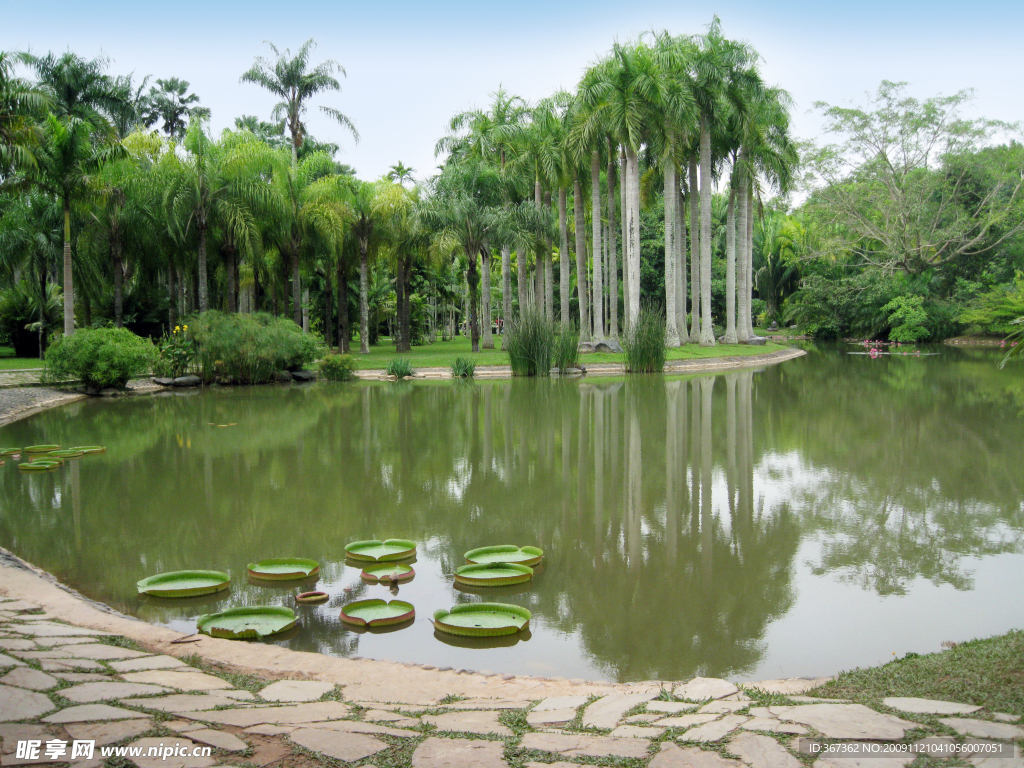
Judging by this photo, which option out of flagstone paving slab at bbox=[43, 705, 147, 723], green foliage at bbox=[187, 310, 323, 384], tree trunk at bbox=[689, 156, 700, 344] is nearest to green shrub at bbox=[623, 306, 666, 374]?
tree trunk at bbox=[689, 156, 700, 344]

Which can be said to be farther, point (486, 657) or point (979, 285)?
point (979, 285)

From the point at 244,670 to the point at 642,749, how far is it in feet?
7.34

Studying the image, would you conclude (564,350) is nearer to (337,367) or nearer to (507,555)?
(337,367)

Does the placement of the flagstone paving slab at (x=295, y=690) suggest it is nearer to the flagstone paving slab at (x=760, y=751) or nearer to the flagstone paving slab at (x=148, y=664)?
the flagstone paving slab at (x=148, y=664)

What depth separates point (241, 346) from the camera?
22766 millimetres

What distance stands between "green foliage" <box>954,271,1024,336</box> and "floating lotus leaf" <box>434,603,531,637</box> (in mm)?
40805

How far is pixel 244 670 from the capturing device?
402 cm

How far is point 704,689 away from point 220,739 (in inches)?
83.2

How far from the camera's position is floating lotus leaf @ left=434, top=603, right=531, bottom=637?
479cm

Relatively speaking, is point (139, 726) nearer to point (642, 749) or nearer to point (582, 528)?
point (642, 749)

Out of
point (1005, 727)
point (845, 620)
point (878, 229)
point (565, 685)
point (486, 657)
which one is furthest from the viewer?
point (878, 229)

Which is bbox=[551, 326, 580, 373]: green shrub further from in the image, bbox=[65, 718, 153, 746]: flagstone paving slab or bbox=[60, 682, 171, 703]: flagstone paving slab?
bbox=[65, 718, 153, 746]: flagstone paving slab

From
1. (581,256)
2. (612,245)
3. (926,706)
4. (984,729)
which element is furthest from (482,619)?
(612,245)

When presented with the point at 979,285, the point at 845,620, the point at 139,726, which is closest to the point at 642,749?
the point at 139,726
